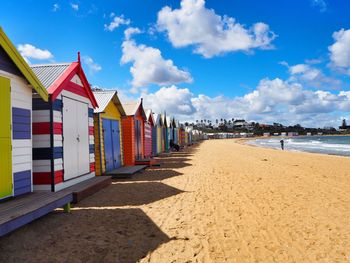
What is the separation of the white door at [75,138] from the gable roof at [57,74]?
0.57 meters

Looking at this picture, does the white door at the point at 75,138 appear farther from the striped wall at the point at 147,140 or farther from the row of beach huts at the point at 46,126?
the striped wall at the point at 147,140

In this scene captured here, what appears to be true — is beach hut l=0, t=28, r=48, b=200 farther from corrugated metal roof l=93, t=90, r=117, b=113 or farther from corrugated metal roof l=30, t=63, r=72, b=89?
corrugated metal roof l=93, t=90, r=117, b=113

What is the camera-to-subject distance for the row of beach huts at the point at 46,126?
253 inches

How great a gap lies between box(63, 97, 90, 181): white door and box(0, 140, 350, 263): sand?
1.05 m

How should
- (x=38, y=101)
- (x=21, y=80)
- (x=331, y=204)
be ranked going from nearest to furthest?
(x=21, y=80) < (x=38, y=101) < (x=331, y=204)

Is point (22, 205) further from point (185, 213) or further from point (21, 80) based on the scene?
point (185, 213)

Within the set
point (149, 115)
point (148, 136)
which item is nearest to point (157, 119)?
point (149, 115)

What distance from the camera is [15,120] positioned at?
6676 mm

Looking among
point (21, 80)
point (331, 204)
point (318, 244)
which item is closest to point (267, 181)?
point (331, 204)

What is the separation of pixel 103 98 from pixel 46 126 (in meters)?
5.45

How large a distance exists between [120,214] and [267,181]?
741 centimetres

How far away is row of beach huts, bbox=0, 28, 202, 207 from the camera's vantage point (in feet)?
21.1

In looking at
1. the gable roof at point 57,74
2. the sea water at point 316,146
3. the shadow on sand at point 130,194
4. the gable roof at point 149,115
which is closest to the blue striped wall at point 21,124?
the gable roof at point 57,74

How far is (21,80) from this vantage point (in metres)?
7.02
